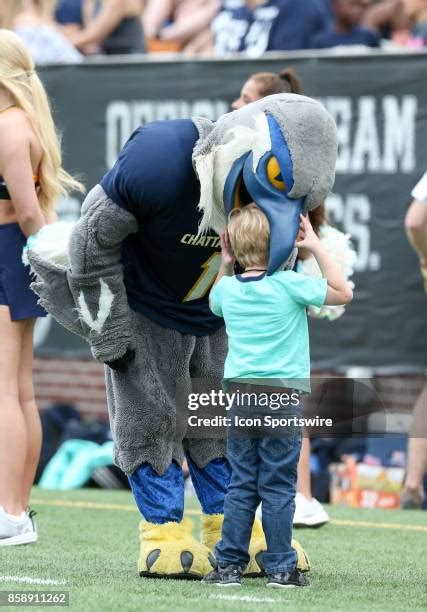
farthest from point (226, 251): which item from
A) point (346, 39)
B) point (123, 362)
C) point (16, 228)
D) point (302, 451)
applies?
point (346, 39)

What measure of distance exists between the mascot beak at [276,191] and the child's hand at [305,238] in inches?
2.8

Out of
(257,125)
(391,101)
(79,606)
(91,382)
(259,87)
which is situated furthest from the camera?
(91,382)

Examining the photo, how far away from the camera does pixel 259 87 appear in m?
6.34

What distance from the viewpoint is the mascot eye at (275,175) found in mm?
4168

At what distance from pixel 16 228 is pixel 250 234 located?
5.75 feet

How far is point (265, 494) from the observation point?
4254 mm

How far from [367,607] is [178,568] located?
738 millimetres

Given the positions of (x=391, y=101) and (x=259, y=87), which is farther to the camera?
(x=391, y=101)

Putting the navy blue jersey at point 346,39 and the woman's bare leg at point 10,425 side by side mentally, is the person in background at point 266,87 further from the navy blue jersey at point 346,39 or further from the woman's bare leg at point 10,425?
the navy blue jersey at point 346,39

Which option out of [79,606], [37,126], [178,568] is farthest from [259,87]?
[79,606]

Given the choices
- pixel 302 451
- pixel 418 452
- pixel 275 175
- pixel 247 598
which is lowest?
pixel 418 452

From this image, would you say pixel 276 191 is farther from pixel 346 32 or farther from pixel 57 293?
pixel 346 32

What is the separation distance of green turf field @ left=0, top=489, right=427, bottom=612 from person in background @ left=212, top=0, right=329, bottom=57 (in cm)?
353

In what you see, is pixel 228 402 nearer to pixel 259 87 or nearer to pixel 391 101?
pixel 259 87
